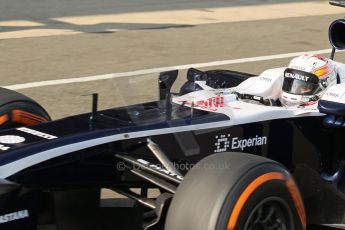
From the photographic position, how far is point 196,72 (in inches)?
213

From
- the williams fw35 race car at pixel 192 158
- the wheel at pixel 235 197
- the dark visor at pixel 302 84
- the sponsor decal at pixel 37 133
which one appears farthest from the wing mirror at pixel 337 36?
the sponsor decal at pixel 37 133

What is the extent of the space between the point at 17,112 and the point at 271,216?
6.22 ft

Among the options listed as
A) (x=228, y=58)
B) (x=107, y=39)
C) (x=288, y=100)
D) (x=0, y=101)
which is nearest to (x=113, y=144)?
(x=0, y=101)

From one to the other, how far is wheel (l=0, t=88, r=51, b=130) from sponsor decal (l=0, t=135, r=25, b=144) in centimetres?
64

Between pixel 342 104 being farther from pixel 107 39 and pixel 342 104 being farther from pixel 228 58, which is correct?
pixel 107 39

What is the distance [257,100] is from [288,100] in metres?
0.22

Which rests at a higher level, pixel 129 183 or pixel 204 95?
pixel 204 95

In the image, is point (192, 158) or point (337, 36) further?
point (337, 36)

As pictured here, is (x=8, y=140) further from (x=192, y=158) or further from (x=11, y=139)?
(x=192, y=158)

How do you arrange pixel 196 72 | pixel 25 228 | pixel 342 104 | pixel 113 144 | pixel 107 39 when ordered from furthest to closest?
1. pixel 107 39
2. pixel 196 72
3. pixel 342 104
4. pixel 113 144
5. pixel 25 228

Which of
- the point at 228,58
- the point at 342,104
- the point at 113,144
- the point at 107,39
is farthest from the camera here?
the point at 107,39

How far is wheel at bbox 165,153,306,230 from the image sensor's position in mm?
3428

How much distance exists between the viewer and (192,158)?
13.8 ft
